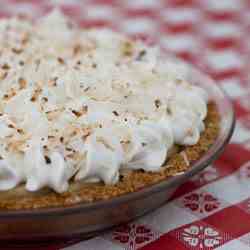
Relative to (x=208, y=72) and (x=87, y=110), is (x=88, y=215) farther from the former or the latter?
(x=208, y=72)

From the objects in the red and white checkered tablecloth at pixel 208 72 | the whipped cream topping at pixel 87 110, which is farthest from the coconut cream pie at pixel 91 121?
the red and white checkered tablecloth at pixel 208 72

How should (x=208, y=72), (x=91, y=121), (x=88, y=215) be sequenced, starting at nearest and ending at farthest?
(x=88, y=215)
(x=91, y=121)
(x=208, y=72)

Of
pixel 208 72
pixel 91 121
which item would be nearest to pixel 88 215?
pixel 91 121

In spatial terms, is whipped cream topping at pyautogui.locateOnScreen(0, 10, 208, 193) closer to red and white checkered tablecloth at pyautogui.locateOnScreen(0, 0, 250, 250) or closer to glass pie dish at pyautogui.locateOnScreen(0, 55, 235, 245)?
glass pie dish at pyautogui.locateOnScreen(0, 55, 235, 245)

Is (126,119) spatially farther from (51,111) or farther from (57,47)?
(57,47)

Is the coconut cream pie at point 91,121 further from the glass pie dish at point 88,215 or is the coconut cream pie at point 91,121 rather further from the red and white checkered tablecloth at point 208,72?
the red and white checkered tablecloth at point 208,72

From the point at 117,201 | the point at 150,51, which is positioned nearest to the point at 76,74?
the point at 150,51

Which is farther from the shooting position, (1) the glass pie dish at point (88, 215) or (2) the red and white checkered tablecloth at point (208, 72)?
(2) the red and white checkered tablecloth at point (208, 72)
